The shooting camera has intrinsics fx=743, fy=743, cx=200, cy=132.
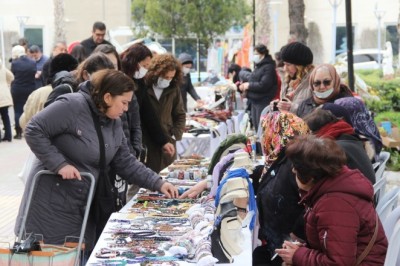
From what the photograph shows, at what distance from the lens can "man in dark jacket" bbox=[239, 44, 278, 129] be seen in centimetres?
1184

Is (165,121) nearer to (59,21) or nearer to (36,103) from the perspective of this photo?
(36,103)

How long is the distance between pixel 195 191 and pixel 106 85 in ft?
3.43

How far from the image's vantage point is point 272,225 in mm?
4410

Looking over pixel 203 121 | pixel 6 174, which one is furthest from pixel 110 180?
pixel 6 174

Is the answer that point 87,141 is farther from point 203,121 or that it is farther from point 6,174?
point 6,174

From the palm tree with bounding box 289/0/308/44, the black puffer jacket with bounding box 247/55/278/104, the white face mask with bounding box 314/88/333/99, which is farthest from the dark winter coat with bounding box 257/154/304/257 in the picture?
the palm tree with bounding box 289/0/308/44

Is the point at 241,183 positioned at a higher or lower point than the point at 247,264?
higher

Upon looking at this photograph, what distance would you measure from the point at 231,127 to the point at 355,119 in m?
5.17

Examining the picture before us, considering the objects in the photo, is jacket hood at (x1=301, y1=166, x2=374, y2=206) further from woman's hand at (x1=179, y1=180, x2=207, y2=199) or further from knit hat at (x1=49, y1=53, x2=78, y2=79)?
knit hat at (x1=49, y1=53, x2=78, y2=79)

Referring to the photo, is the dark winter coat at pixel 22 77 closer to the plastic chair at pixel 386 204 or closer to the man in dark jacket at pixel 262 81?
the man in dark jacket at pixel 262 81

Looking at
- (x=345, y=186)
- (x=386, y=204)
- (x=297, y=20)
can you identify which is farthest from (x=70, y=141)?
(x=297, y=20)

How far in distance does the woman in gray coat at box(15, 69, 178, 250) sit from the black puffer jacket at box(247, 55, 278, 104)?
7.30m

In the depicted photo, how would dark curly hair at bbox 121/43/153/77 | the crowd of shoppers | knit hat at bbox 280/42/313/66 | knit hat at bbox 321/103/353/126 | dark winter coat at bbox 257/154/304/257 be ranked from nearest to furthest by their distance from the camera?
the crowd of shoppers, dark winter coat at bbox 257/154/304/257, knit hat at bbox 321/103/353/126, dark curly hair at bbox 121/43/153/77, knit hat at bbox 280/42/313/66

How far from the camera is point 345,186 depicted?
141 inches
